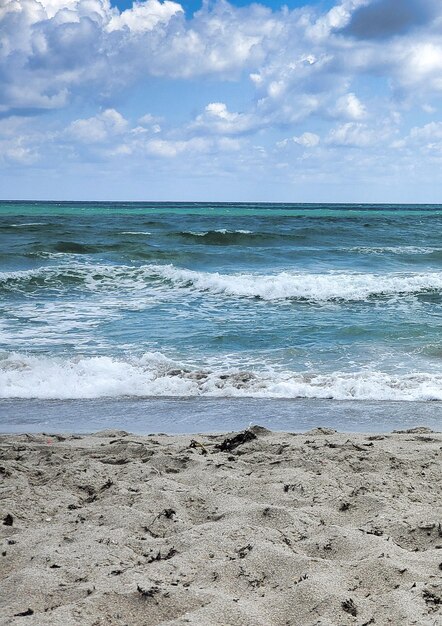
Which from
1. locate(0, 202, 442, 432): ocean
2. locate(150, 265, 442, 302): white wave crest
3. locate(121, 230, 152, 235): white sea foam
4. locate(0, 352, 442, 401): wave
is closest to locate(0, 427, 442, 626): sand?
locate(0, 202, 442, 432): ocean

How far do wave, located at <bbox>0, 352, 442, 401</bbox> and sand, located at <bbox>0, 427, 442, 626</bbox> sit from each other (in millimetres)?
2360

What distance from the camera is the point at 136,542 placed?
3572 mm

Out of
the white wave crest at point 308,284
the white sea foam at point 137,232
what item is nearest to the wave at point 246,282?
the white wave crest at point 308,284

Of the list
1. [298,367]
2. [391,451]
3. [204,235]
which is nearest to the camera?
[391,451]

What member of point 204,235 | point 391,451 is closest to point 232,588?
point 391,451

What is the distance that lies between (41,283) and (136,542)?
14.3m

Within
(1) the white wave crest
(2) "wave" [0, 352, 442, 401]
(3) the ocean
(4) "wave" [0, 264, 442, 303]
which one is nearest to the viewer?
(3) the ocean

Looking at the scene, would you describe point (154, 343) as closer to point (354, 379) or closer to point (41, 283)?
point (354, 379)

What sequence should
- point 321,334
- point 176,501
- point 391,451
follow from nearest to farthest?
point 176,501, point 391,451, point 321,334

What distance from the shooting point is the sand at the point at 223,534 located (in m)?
2.89

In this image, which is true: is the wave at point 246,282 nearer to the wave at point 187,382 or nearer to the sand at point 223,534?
the wave at point 187,382

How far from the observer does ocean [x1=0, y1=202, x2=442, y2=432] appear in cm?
741

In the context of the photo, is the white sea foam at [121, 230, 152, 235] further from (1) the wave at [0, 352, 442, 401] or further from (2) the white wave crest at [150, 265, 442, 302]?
(1) the wave at [0, 352, 442, 401]

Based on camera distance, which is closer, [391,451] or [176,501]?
[176,501]
